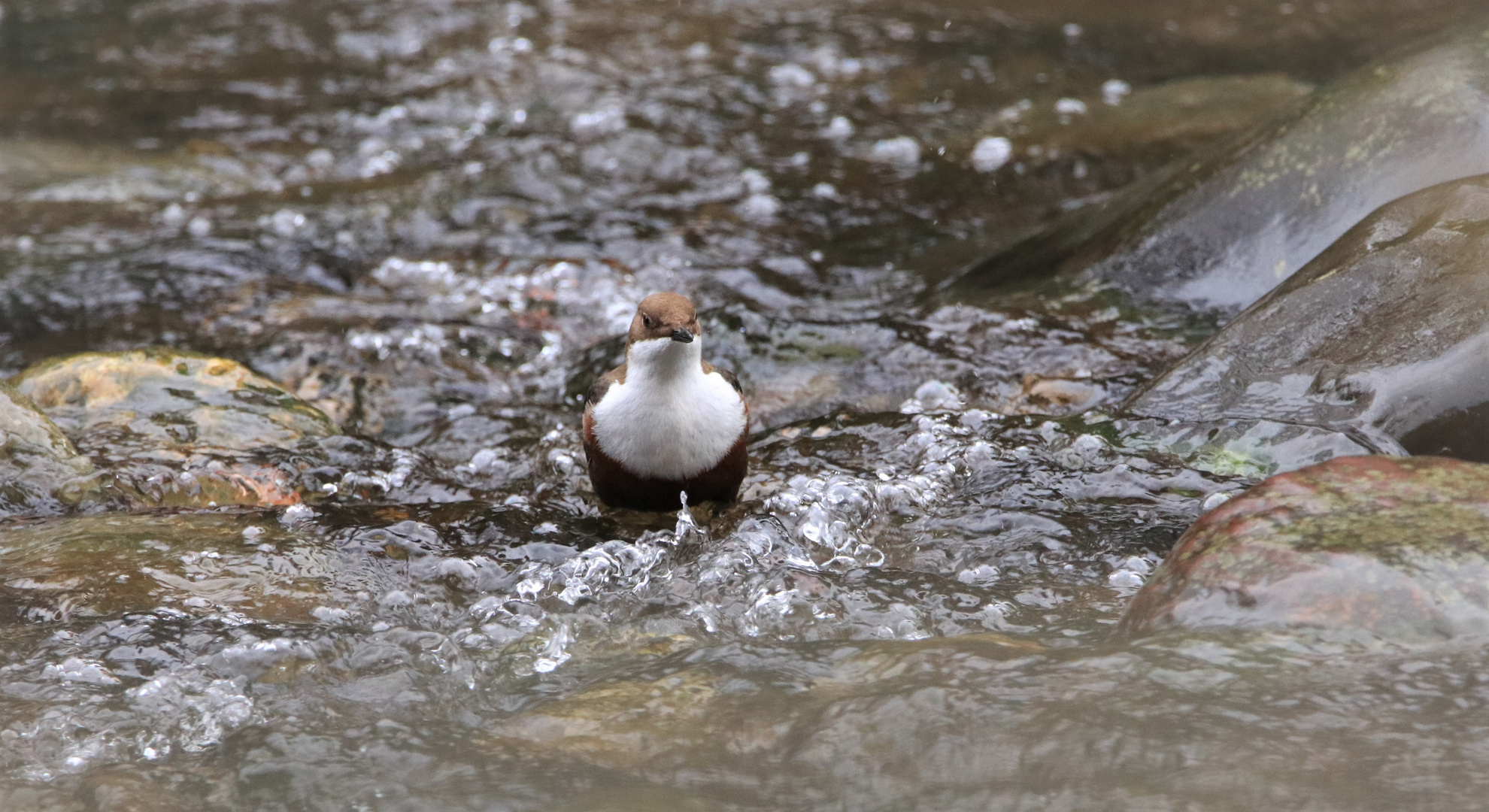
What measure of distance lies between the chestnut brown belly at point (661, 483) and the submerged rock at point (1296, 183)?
2034mm

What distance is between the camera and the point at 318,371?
5695mm

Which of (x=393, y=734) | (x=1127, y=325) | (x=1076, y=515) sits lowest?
(x=393, y=734)

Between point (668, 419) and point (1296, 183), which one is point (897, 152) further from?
point (668, 419)

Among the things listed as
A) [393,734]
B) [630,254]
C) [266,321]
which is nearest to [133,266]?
[266,321]

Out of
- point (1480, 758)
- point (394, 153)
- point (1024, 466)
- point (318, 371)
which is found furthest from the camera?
point (394, 153)

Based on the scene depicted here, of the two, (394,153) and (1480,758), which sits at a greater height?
(394,153)

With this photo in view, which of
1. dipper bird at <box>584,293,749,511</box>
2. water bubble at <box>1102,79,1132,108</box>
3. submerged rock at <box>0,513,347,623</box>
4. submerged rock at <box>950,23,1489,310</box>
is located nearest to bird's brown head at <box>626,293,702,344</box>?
dipper bird at <box>584,293,749,511</box>

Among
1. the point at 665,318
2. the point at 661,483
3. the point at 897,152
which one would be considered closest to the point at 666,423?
the point at 661,483

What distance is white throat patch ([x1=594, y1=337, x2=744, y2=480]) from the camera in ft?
13.4

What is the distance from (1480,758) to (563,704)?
194 centimetres

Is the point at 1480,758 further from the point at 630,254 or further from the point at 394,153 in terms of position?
the point at 394,153

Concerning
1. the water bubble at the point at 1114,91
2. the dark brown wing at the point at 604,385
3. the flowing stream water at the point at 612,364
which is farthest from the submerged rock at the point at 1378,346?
the water bubble at the point at 1114,91

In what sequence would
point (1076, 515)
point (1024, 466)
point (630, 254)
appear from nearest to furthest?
point (1076, 515) < point (1024, 466) < point (630, 254)

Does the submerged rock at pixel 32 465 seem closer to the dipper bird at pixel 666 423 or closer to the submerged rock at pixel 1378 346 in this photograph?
the dipper bird at pixel 666 423
